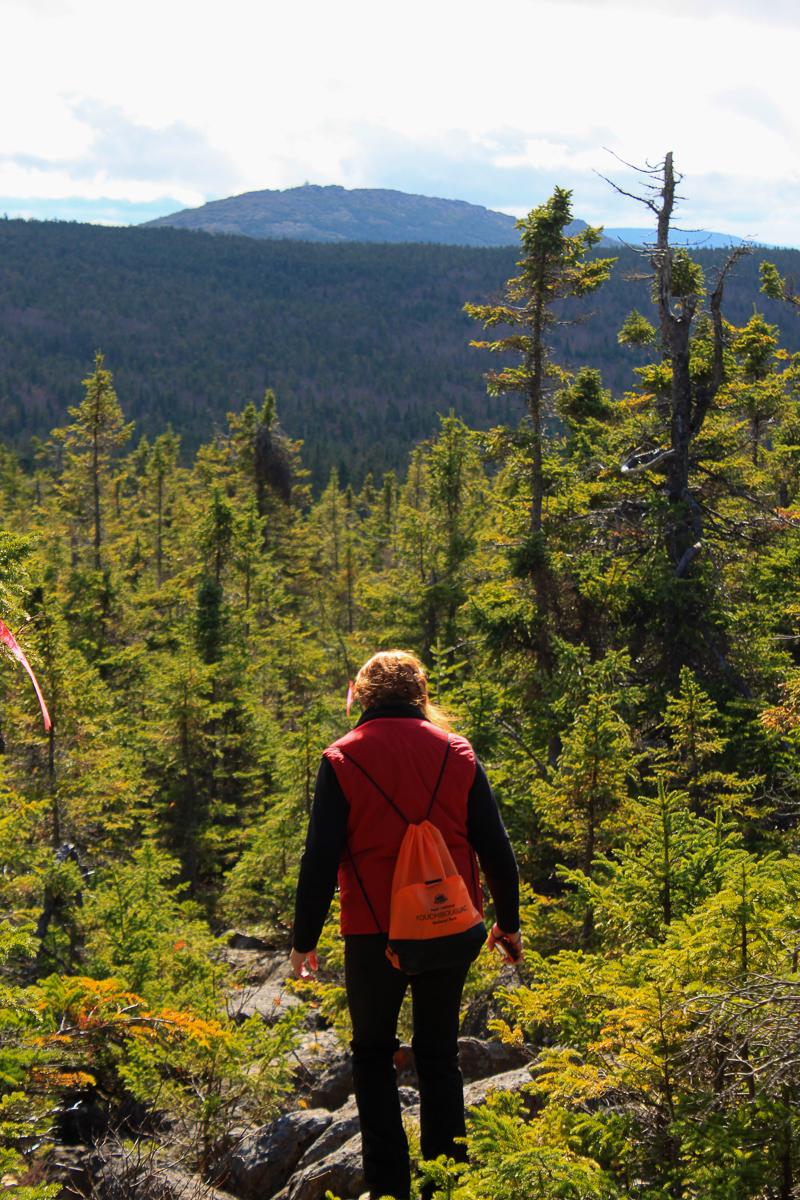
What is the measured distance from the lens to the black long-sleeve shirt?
10.5 feet

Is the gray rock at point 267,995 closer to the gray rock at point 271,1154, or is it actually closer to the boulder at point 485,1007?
the gray rock at point 271,1154

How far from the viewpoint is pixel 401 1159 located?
3.27m

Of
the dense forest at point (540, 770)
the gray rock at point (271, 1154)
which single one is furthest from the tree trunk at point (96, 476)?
the gray rock at point (271, 1154)

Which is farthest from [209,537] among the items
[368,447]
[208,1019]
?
[368,447]

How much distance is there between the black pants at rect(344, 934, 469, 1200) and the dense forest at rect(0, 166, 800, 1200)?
0.28 meters

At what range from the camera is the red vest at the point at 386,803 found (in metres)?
3.17

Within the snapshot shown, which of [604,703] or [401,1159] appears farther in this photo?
[604,703]

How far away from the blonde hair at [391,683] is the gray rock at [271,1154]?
381cm

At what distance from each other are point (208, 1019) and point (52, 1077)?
1270 mm

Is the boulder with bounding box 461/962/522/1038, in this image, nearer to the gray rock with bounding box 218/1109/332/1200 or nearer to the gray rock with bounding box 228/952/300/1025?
the gray rock with bounding box 228/952/300/1025

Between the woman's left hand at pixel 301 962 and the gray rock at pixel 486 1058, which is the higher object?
the woman's left hand at pixel 301 962

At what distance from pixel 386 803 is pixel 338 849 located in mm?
287

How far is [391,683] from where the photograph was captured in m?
3.47

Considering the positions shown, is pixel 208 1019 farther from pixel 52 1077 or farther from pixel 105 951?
pixel 105 951
